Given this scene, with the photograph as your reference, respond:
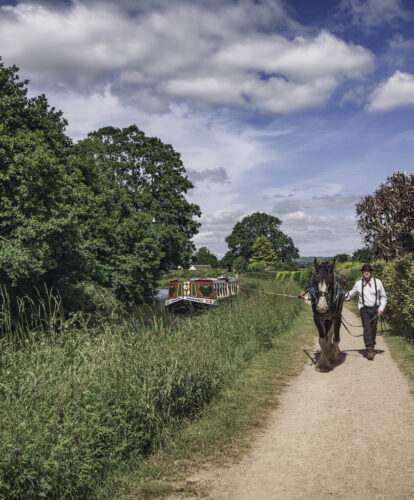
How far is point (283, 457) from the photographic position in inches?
161

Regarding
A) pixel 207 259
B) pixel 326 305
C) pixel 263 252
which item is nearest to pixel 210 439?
pixel 326 305

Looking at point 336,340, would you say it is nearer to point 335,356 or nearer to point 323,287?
point 335,356

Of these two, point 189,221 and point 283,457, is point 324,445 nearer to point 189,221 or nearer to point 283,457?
point 283,457

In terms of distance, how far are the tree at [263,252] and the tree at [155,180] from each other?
5479 centimetres

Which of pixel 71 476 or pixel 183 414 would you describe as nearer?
pixel 71 476

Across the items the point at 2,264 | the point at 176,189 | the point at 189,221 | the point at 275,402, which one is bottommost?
the point at 275,402

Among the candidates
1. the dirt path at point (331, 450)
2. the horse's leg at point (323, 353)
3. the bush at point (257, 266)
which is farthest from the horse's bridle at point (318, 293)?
the bush at point (257, 266)

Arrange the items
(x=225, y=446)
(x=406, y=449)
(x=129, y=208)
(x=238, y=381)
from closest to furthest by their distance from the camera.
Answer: (x=406, y=449) < (x=225, y=446) < (x=238, y=381) < (x=129, y=208)

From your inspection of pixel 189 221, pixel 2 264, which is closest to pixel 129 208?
pixel 189 221

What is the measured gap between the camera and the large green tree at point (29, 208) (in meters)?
15.0

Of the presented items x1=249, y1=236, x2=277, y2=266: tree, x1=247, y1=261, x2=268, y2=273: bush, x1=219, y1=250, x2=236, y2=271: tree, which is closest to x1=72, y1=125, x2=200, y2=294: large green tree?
x1=247, y1=261, x2=268, y2=273: bush

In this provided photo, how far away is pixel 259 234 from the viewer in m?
94.7

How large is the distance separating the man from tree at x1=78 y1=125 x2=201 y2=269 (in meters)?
22.4

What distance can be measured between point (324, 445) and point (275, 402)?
5.37 ft
